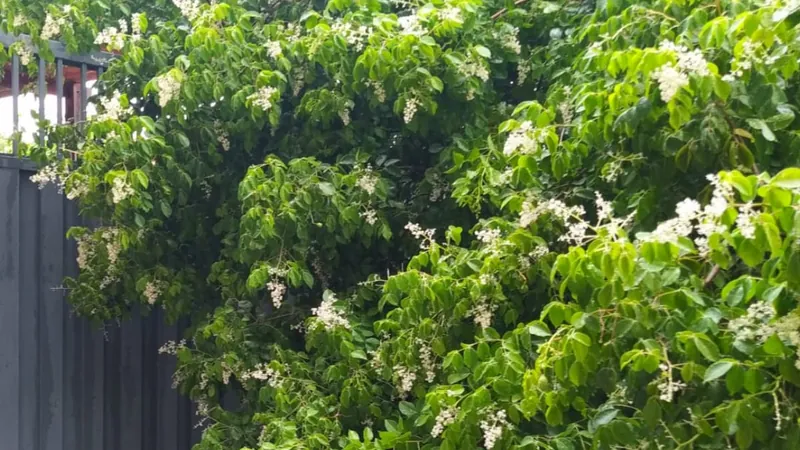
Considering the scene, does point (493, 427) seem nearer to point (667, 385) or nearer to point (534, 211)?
point (667, 385)

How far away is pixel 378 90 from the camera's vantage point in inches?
129

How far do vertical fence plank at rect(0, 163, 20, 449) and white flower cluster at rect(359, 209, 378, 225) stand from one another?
178 centimetres

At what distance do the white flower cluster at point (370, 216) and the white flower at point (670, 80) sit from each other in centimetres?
149

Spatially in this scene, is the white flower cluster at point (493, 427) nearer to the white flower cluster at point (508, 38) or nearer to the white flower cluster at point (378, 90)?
the white flower cluster at point (378, 90)

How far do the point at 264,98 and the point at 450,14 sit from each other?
847 mm

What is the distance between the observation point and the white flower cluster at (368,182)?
132 inches

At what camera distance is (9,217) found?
12.8ft

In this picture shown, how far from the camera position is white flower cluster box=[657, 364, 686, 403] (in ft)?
6.07

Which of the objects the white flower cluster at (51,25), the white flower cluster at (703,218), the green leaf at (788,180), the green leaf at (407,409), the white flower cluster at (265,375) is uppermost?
the white flower cluster at (51,25)

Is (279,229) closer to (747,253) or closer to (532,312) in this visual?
(532,312)

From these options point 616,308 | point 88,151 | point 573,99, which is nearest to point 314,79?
point 88,151

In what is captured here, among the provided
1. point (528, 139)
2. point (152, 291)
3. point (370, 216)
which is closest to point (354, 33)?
point (370, 216)

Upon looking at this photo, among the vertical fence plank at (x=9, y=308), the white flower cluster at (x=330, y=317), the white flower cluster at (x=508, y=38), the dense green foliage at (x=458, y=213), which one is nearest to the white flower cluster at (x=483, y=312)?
the dense green foliage at (x=458, y=213)

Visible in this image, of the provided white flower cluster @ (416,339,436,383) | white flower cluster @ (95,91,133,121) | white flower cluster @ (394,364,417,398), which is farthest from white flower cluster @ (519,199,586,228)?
white flower cluster @ (95,91,133,121)
